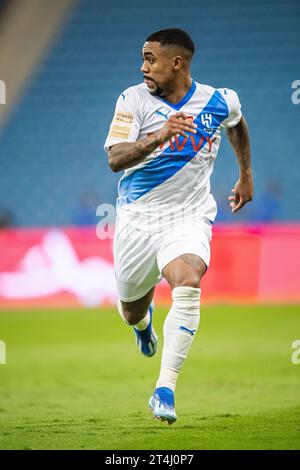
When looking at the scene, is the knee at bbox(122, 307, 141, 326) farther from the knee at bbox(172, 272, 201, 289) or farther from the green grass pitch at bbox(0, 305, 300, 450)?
the knee at bbox(172, 272, 201, 289)

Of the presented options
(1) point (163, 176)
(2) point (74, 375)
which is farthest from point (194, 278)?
(2) point (74, 375)

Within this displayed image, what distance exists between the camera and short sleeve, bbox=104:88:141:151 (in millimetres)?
5375

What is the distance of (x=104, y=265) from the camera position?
1338 centimetres

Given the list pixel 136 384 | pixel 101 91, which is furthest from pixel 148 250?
pixel 101 91

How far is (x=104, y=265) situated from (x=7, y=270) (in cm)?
158

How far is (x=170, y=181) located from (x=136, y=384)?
3.11 m

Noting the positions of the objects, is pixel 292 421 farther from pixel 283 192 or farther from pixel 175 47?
pixel 283 192

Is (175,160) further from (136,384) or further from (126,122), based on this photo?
(136,384)

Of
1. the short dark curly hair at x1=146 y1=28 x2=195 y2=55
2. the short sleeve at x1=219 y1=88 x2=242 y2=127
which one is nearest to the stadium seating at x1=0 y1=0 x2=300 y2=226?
the short sleeve at x1=219 y1=88 x2=242 y2=127

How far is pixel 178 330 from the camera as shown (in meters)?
5.30

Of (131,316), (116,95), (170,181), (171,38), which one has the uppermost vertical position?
(116,95)

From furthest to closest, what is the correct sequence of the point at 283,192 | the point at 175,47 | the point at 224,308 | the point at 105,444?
the point at 283,192
the point at 224,308
the point at 175,47
the point at 105,444

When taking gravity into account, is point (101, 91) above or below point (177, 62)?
above

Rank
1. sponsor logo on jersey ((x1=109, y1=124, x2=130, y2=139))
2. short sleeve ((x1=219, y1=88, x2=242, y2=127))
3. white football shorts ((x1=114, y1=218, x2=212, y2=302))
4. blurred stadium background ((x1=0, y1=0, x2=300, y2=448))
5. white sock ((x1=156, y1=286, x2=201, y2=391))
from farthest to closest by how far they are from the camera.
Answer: blurred stadium background ((x1=0, y1=0, x2=300, y2=448)), short sleeve ((x1=219, y1=88, x2=242, y2=127)), white football shorts ((x1=114, y1=218, x2=212, y2=302)), sponsor logo on jersey ((x1=109, y1=124, x2=130, y2=139)), white sock ((x1=156, y1=286, x2=201, y2=391))
